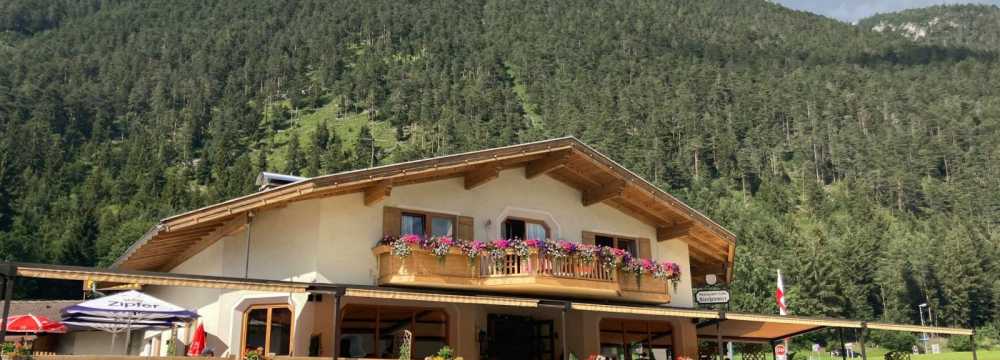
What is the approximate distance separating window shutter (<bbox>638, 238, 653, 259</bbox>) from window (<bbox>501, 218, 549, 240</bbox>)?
3.26 m

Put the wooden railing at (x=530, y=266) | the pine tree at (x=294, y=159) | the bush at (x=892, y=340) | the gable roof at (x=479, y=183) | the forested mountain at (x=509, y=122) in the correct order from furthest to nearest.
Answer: the pine tree at (x=294, y=159)
the forested mountain at (x=509, y=122)
the bush at (x=892, y=340)
the wooden railing at (x=530, y=266)
the gable roof at (x=479, y=183)

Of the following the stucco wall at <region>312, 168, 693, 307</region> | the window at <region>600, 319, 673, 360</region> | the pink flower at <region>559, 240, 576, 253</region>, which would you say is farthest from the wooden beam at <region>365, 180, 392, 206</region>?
the window at <region>600, 319, 673, 360</region>

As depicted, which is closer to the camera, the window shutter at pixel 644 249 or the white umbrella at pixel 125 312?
the white umbrella at pixel 125 312

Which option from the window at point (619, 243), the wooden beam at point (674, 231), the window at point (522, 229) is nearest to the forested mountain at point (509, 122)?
the wooden beam at point (674, 231)

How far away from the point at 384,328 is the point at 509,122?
13365 centimetres

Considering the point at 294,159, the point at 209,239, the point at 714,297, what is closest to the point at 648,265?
the point at 714,297

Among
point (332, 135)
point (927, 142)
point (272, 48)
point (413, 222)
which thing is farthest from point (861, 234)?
point (272, 48)

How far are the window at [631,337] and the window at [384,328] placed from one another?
4.97 metres

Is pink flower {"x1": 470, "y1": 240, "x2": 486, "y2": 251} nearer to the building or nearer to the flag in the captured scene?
the building

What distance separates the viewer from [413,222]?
A: 1819 cm

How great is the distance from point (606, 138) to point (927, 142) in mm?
65085

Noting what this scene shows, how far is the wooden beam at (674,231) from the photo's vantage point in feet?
72.6

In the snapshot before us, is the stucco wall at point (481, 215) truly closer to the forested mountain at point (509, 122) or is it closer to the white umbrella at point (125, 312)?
the white umbrella at point (125, 312)

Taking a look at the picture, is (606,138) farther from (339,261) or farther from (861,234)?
(339,261)
